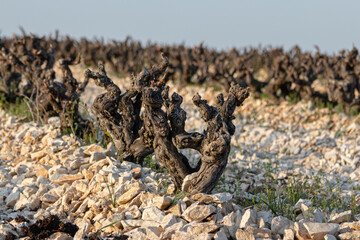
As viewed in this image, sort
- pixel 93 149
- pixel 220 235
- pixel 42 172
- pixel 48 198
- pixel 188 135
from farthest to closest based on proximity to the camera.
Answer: pixel 93 149 < pixel 42 172 < pixel 48 198 < pixel 188 135 < pixel 220 235

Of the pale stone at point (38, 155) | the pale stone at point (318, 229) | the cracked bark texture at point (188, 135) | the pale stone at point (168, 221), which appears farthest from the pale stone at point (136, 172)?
the pale stone at point (318, 229)

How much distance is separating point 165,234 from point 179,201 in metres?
0.46

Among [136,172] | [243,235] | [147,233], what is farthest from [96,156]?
[243,235]

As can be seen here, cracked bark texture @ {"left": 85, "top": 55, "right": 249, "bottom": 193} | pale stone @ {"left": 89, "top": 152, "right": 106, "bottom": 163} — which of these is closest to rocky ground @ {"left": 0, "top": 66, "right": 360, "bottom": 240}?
pale stone @ {"left": 89, "top": 152, "right": 106, "bottom": 163}

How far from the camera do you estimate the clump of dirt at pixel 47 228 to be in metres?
3.87

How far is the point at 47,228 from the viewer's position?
395 cm

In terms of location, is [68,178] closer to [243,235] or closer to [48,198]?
[48,198]

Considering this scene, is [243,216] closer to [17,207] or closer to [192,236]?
[192,236]

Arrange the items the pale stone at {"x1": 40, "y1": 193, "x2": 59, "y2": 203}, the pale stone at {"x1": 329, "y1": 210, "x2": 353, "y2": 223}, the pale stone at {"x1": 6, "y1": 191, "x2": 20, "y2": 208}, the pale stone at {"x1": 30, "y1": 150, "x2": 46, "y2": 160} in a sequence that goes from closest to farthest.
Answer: the pale stone at {"x1": 329, "y1": 210, "x2": 353, "y2": 223}
the pale stone at {"x1": 40, "y1": 193, "x2": 59, "y2": 203}
the pale stone at {"x1": 6, "y1": 191, "x2": 20, "y2": 208}
the pale stone at {"x1": 30, "y1": 150, "x2": 46, "y2": 160}

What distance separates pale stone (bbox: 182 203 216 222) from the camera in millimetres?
3730

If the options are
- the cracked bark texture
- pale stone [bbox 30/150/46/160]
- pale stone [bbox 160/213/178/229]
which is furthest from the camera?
pale stone [bbox 30/150/46/160]

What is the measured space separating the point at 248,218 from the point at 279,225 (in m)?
0.28

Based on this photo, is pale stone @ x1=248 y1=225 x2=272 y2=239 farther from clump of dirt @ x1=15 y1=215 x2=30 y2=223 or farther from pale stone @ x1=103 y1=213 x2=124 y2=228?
clump of dirt @ x1=15 y1=215 x2=30 y2=223

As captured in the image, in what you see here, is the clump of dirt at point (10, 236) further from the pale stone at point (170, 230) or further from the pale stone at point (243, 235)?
the pale stone at point (243, 235)
